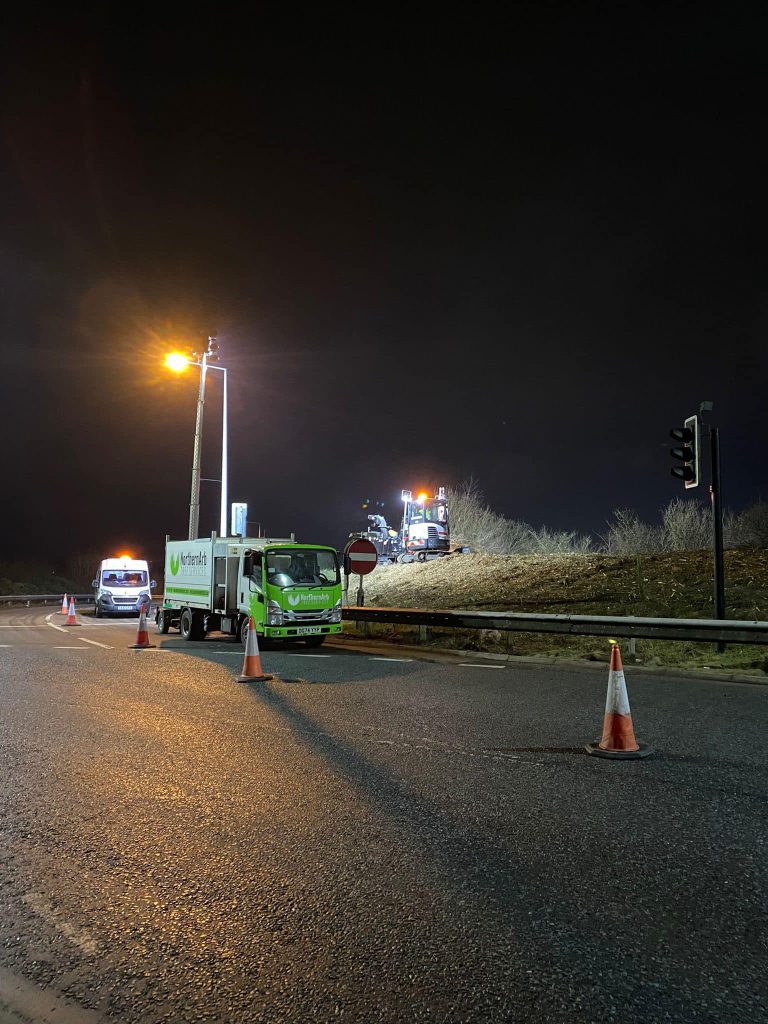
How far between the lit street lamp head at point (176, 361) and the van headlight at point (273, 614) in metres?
13.2

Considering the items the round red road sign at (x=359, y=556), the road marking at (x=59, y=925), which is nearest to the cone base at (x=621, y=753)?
the road marking at (x=59, y=925)

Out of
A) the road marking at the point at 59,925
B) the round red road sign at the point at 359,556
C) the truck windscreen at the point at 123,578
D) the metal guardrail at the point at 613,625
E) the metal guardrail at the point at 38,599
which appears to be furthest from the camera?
the metal guardrail at the point at 38,599

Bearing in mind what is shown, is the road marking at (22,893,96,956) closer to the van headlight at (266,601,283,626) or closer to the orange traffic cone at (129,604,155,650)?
the van headlight at (266,601,283,626)

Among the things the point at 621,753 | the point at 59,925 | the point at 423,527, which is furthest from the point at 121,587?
the point at 59,925

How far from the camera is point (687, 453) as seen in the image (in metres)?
12.9

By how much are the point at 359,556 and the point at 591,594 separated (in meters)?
7.61

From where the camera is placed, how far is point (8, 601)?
4262 cm

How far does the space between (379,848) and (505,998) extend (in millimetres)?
1498

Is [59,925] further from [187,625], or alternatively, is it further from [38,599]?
[38,599]

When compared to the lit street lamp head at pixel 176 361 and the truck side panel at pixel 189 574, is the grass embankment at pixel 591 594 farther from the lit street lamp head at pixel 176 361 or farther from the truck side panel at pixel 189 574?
the lit street lamp head at pixel 176 361

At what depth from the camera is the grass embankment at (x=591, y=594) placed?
13.6 m

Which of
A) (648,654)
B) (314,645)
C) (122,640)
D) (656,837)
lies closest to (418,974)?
(656,837)

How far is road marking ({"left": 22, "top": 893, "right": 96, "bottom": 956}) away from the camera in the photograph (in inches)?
117

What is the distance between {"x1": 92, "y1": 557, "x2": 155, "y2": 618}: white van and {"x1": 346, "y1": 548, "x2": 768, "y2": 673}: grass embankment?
9.84 m
